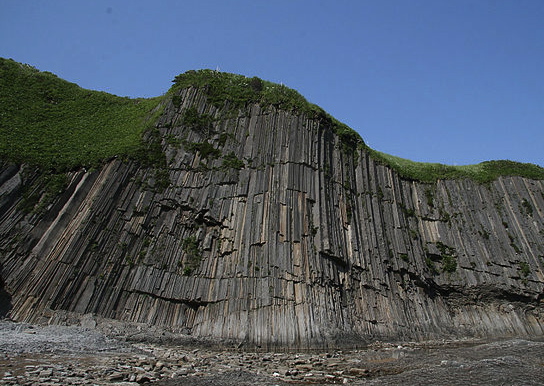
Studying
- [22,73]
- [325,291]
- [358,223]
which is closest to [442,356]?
[325,291]

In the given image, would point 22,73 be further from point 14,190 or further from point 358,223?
point 358,223

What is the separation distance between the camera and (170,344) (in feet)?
76.0

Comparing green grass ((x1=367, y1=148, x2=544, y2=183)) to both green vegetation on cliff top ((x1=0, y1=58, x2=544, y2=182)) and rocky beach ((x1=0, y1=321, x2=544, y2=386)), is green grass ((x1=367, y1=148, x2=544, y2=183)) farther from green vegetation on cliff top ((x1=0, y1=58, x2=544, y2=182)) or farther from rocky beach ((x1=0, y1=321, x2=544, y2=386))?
rocky beach ((x1=0, y1=321, x2=544, y2=386))

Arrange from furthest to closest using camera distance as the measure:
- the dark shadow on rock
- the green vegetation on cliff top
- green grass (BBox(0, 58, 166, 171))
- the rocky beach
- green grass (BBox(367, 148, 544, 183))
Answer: green grass (BBox(367, 148, 544, 183)), the green vegetation on cliff top, green grass (BBox(0, 58, 166, 171)), the dark shadow on rock, the rocky beach

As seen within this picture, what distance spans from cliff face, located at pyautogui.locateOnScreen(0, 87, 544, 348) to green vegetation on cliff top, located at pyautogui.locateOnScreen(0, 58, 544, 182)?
1165 millimetres

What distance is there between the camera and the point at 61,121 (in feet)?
111

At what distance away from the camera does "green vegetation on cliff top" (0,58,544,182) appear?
96.2 ft

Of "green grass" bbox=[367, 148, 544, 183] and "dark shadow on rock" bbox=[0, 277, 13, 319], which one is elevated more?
"green grass" bbox=[367, 148, 544, 183]

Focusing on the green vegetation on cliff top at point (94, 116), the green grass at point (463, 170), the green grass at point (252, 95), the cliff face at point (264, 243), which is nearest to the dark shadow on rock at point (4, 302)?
the cliff face at point (264, 243)

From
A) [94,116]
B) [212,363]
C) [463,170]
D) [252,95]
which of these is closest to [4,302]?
[212,363]

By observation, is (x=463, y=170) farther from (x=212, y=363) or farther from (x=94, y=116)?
(x=94, y=116)

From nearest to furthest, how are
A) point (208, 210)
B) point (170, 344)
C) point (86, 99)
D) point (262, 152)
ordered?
point (170, 344) → point (208, 210) → point (262, 152) → point (86, 99)

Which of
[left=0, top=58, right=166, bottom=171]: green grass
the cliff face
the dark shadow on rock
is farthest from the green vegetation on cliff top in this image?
the dark shadow on rock

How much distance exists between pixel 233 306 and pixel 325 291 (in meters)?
6.01
